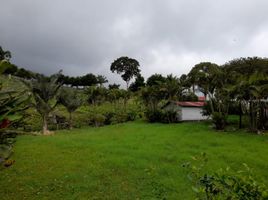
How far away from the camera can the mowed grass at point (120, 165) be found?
8.59 m

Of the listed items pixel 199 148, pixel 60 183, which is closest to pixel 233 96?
pixel 199 148

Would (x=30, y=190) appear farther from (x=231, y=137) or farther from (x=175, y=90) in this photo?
(x=175, y=90)

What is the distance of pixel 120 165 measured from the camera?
37.8ft

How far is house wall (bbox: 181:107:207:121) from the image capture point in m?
31.5

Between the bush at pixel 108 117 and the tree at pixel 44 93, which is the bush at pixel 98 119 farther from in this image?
the tree at pixel 44 93

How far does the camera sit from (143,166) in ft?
37.3

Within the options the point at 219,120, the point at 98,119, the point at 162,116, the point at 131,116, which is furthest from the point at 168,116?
the point at 219,120

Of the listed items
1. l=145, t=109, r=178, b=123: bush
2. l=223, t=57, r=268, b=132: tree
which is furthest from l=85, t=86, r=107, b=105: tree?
l=223, t=57, r=268, b=132: tree

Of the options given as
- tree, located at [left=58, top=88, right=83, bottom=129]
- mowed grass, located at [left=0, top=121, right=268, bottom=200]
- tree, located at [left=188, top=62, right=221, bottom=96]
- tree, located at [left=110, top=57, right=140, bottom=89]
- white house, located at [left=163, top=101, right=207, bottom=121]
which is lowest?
mowed grass, located at [left=0, top=121, right=268, bottom=200]

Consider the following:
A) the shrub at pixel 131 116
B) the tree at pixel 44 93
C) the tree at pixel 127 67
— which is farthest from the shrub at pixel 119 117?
the tree at pixel 127 67

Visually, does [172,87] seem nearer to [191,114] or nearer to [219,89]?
[191,114]

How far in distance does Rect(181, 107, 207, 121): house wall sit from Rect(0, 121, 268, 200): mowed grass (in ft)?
40.9

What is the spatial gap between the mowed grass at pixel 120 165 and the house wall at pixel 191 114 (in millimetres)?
12479

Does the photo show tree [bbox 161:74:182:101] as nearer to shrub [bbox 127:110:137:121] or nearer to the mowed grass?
shrub [bbox 127:110:137:121]
